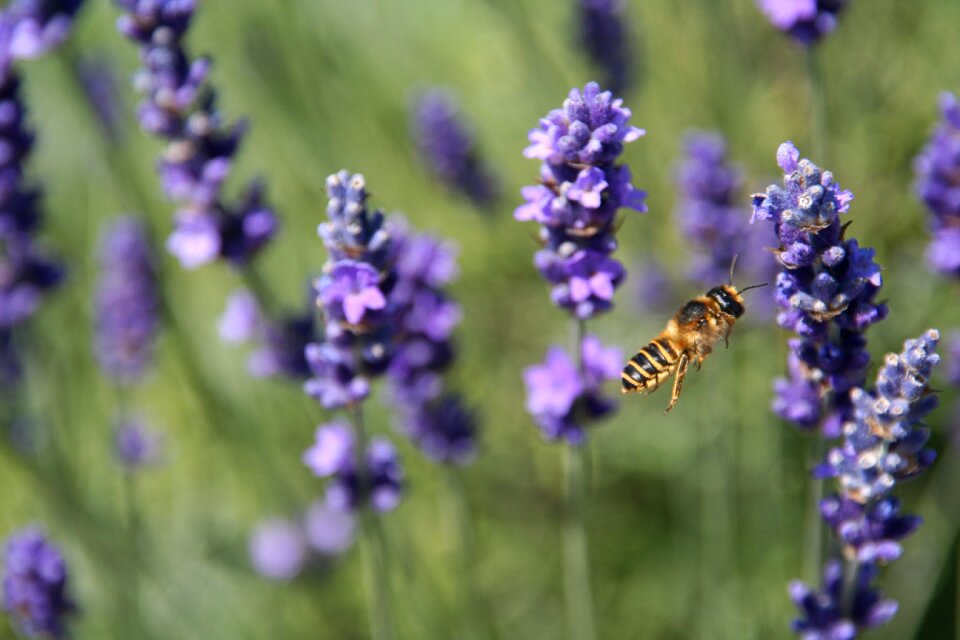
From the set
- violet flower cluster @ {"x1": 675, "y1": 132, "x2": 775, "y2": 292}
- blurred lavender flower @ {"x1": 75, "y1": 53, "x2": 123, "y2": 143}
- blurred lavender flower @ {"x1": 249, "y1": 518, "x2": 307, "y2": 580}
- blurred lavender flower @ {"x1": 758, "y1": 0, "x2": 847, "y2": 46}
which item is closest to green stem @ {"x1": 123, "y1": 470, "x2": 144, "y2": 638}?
blurred lavender flower @ {"x1": 249, "y1": 518, "x2": 307, "y2": 580}

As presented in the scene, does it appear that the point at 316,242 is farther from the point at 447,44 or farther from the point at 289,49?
the point at 447,44

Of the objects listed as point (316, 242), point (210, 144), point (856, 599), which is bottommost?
point (856, 599)

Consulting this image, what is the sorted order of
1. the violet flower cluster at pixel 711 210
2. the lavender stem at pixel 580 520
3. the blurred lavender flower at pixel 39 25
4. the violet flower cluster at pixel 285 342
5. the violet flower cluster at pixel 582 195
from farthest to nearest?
the violet flower cluster at pixel 711 210 → the violet flower cluster at pixel 285 342 → the blurred lavender flower at pixel 39 25 → the lavender stem at pixel 580 520 → the violet flower cluster at pixel 582 195

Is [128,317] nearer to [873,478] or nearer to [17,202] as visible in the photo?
[17,202]

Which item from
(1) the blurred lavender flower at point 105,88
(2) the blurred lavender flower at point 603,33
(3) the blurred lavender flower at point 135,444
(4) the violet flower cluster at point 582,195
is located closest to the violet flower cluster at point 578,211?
(4) the violet flower cluster at point 582,195

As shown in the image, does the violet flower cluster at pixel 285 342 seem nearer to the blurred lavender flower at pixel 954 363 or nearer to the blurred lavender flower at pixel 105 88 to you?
the blurred lavender flower at pixel 105 88

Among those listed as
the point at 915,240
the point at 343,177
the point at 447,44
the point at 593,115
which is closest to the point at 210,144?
the point at 343,177
